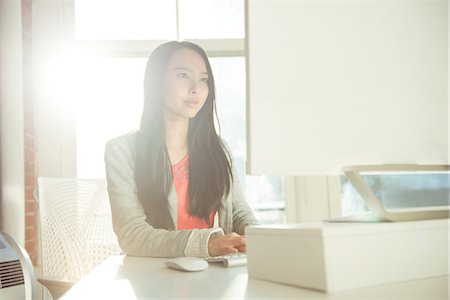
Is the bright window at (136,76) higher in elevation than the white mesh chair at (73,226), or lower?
higher

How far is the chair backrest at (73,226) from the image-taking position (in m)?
2.03

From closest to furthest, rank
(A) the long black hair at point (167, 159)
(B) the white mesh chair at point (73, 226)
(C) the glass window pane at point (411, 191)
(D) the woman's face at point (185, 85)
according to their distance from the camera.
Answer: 1. (C) the glass window pane at point (411, 191)
2. (A) the long black hair at point (167, 159)
3. (B) the white mesh chair at point (73, 226)
4. (D) the woman's face at point (185, 85)

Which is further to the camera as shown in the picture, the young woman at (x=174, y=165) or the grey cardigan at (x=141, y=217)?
the young woman at (x=174, y=165)

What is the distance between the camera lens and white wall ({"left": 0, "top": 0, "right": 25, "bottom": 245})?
262 cm

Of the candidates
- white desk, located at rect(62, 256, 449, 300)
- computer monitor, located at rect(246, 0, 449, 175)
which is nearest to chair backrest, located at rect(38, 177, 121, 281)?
white desk, located at rect(62, 256, 449, 300)

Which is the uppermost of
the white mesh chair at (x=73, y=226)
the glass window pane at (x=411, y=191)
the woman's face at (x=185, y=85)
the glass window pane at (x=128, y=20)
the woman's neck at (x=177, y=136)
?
the glass window pane at (x=128, y=20)

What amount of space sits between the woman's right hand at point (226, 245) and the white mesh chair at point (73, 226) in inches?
35.5

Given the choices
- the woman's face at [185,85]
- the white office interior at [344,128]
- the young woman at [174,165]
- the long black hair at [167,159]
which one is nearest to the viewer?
the white office interior at [344,128]

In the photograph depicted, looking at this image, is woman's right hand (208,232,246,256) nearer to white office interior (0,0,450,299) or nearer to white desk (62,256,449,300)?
white desk (62,256,449,300)

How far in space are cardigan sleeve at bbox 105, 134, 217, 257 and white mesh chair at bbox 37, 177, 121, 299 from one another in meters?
0.34

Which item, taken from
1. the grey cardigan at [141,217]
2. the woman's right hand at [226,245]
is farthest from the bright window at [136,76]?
the woman's right hand at [226,245]

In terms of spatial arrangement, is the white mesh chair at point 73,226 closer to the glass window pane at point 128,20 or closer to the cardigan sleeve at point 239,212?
the cardigan sleeve at point 239,212

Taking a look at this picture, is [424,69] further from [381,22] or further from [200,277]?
[200,277]

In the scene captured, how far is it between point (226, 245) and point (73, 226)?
1005mm
